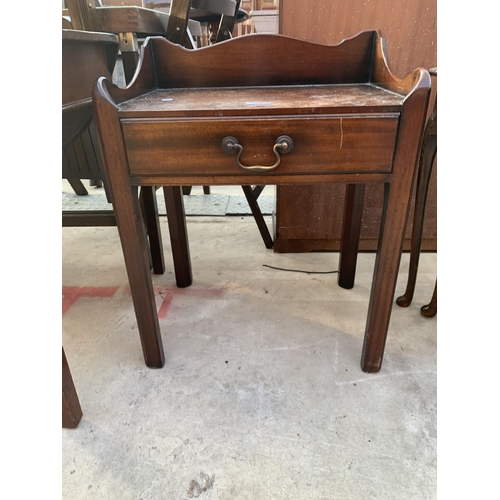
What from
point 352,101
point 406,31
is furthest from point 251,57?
point 406,31

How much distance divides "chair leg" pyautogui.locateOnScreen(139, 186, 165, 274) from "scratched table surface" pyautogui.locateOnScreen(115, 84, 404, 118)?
1.20 feet

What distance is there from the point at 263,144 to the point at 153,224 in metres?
0.72

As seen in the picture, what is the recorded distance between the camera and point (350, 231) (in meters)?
1.16

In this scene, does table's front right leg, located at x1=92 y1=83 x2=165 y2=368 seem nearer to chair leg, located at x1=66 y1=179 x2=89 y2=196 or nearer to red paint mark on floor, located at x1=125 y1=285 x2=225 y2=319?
red paint mark on floor, located at x1=125 y1=285 x2=225 y2=319

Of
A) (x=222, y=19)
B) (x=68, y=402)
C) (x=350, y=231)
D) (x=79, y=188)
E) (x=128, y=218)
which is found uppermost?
(x=222, y=19)

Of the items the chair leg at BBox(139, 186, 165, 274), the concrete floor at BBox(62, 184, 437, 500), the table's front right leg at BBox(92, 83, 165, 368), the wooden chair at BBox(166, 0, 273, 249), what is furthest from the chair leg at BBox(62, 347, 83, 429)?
the wooden chair at BBox(166, 0, 273, 249)

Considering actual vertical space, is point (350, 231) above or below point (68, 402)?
above

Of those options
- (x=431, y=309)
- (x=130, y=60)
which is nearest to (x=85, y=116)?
(x=130, y=60)

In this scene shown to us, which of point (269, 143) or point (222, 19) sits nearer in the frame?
point (269, 143)

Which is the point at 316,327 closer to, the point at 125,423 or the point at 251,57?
the point at 125,423

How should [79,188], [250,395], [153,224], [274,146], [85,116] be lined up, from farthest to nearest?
[79,188] < [153,224] < [85,116] < [250,395] < [274,146]

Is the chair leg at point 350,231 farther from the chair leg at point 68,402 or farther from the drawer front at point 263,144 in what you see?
the chair leg at point 68,402

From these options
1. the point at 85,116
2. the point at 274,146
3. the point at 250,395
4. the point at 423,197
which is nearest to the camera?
the point at 274,146

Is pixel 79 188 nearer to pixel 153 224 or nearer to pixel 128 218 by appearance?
pixel 153 224
